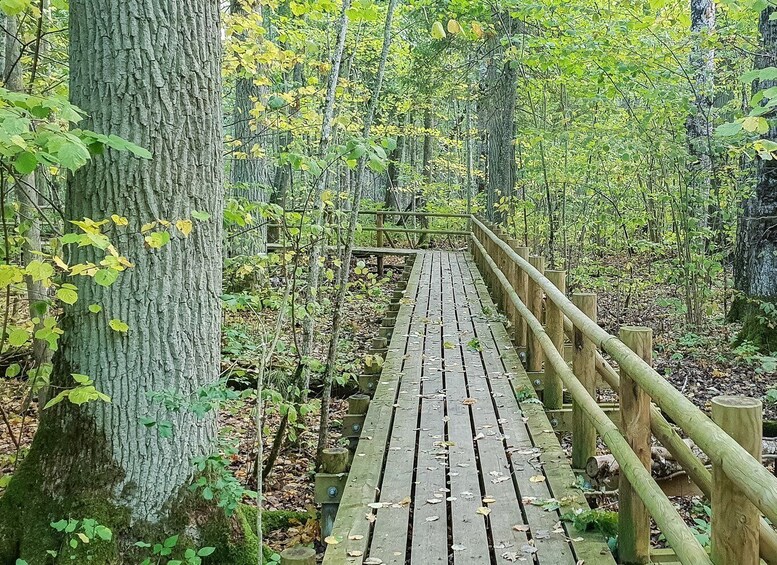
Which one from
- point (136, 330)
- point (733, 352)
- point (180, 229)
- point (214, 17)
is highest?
point (214, 17)

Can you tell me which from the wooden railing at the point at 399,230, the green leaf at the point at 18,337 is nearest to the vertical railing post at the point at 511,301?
the green leaf at the point at 18,337

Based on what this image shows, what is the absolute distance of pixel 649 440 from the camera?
311 centimetres

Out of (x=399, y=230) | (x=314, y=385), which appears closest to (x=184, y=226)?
(x=314, y=385)

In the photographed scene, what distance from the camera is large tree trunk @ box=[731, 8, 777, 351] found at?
28.3 feet

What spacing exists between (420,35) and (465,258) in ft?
25.1

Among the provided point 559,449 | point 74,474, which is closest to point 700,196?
point 559,449

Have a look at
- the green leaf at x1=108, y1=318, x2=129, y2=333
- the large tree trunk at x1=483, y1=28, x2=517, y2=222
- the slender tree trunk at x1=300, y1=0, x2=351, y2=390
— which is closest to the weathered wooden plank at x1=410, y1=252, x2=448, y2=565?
the slender tree trunk at x1=300, y1=0, x2=351, y2=390

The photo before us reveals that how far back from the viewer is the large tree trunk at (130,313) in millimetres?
3680

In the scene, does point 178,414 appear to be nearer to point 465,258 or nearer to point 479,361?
point 479,361

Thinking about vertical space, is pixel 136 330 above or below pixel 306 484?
above

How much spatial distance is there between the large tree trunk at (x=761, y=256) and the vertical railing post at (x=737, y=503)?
7.23m

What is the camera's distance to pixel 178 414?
390cm

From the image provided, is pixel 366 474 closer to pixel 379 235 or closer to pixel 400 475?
pixel 400 475

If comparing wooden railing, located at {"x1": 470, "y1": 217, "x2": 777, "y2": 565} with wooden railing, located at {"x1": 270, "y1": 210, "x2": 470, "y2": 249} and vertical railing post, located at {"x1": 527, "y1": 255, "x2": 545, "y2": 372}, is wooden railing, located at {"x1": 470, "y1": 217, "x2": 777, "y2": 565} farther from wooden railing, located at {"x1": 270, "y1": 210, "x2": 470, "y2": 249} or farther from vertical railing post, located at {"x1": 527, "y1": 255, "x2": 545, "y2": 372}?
wooden railing, located at {"x1": 270, "y1": 210, "x2": 470, "y2": 249}
